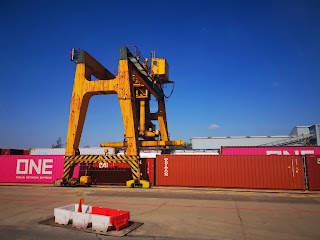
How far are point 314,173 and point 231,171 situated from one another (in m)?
6.36

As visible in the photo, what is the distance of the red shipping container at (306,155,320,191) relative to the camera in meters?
19.0

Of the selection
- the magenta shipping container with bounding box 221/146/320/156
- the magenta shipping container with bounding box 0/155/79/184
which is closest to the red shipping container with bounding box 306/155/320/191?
the magenta shipping container with bounding box 221/146/320/156

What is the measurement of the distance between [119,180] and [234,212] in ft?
46.2

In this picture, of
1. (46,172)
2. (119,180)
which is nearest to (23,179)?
(46,172)

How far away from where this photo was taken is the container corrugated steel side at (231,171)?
19.2 meters

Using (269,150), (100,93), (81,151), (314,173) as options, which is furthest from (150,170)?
(81,151)

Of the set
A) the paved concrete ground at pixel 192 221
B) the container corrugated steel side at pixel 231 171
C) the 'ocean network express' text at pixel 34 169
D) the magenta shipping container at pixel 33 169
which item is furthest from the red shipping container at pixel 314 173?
the 'ocean network express' text at pixel 34 169

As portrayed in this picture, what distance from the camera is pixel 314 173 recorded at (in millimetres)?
19078

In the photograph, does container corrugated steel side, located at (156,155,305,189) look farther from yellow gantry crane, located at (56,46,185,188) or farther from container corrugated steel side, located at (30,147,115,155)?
container corrugated steel side, located at (30,147,115,155)

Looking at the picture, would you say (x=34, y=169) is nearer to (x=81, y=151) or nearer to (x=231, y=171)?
(x=231, y=171)

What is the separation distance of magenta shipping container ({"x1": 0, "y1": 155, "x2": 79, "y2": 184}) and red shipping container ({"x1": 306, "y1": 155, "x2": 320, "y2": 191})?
20500mm

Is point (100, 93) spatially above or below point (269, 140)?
above

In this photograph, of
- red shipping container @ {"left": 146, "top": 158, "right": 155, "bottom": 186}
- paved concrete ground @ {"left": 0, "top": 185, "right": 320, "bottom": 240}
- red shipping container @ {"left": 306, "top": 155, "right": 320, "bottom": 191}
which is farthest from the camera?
red shipping container @ {"left": 146, "top": 158, "right": 155, "bottom": 186}

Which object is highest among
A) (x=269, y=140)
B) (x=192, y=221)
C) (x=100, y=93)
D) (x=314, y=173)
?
(x=100, y=93)
